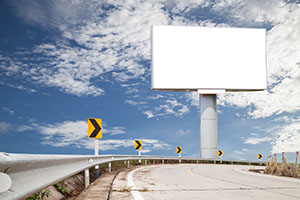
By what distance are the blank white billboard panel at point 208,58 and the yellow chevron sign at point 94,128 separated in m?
21.8

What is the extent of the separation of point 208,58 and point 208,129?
8.48m

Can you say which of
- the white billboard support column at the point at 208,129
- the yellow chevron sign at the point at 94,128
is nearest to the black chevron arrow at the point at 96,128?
the yellow chevron sign at the point at 94,128

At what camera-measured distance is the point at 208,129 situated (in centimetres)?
3338

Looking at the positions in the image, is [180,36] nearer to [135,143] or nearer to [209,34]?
[209,34]

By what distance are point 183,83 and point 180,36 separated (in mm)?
5651

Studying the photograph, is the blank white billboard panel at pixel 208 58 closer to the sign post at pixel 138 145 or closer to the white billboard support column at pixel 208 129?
the white billboard support column at pixel 208 129

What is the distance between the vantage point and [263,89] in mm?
36500

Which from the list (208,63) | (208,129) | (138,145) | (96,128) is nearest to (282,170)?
(96,128)

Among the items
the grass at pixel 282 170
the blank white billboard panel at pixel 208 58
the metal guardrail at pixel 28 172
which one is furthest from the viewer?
the blank white billboard panel at pixel 208 58

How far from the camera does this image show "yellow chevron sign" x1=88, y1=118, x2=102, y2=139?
11719mm

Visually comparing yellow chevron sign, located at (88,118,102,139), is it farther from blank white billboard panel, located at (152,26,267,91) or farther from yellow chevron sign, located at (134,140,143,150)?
blank white billboard panel, located at (152,26,267,91)

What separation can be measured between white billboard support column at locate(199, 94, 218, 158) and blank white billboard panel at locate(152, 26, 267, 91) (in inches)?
93.4

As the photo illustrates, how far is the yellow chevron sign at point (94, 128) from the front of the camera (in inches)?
461

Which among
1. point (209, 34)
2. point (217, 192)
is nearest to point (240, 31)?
point (209, 34)
